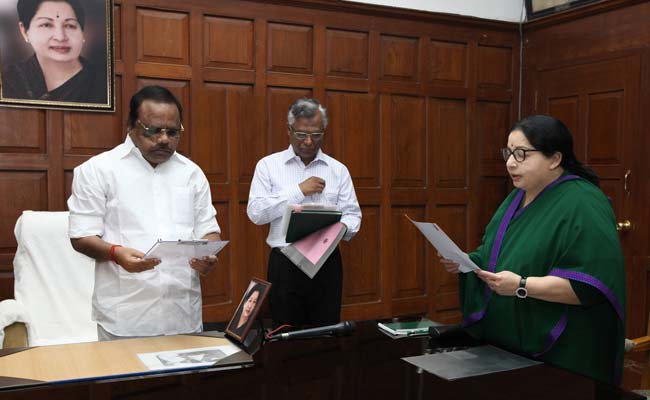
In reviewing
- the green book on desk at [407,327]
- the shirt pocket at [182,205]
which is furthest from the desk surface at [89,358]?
the green book on desk at [407,327]

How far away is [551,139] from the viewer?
1721mm

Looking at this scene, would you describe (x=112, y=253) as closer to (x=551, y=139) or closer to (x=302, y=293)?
(x=302, y=293)

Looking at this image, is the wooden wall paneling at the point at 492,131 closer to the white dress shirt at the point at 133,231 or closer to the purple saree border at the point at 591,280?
the purple saree border at the point at 591,280

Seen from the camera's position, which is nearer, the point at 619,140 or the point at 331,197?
the point at 331,197

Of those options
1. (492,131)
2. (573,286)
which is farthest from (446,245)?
(492,131)

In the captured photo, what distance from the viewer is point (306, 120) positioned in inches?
105

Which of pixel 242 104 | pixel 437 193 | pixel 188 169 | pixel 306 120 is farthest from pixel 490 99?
pixel 188 169

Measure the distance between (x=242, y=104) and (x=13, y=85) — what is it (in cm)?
131

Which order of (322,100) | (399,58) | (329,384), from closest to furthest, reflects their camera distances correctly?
(329,384) < (322,100) < (399,58)

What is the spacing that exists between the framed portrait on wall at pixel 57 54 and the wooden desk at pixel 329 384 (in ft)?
7.24

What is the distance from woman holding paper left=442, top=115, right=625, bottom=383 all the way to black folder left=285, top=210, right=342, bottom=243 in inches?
24.2

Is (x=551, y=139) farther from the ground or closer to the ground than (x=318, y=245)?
farther from the ground

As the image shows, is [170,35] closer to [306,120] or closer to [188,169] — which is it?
[306,120]

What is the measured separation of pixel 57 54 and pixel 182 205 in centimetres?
189
